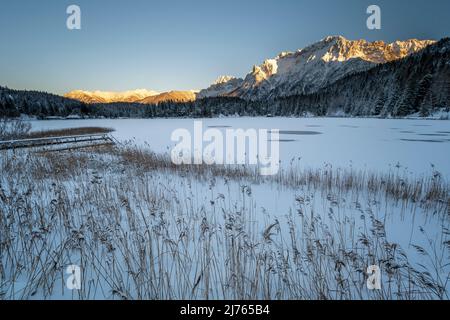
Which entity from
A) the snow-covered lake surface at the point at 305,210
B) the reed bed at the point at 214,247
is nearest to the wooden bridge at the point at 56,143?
the reed bed at the point at 214,247

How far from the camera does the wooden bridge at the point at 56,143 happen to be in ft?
40.9

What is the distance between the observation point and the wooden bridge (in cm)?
1247

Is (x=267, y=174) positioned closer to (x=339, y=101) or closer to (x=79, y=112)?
(x=339, y=101)

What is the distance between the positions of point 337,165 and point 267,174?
3933 millimetres

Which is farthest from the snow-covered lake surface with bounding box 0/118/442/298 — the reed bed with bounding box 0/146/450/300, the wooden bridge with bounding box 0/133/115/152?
the wooden bridge with bounding box 0/133/115/152

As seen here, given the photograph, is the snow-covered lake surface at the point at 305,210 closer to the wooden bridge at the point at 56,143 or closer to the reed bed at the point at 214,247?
the reed bed at the point at 214,247

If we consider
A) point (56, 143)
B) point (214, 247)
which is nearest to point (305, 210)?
point (214, 247)

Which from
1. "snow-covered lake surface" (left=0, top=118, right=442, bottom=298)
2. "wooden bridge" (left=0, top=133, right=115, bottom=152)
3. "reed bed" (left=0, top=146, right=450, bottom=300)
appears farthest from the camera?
"wooden bridge" (left=0, top=133, right=115, bottom=152)

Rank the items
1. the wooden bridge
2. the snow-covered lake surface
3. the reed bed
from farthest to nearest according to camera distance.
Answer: the wooden bridge < the snow-covered lake surface < the reed bed

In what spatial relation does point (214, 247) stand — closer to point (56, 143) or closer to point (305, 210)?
point (305, 210)

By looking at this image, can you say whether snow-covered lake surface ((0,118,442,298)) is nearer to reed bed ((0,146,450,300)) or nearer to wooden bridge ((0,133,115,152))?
reed bed ((0,146,450,300))
